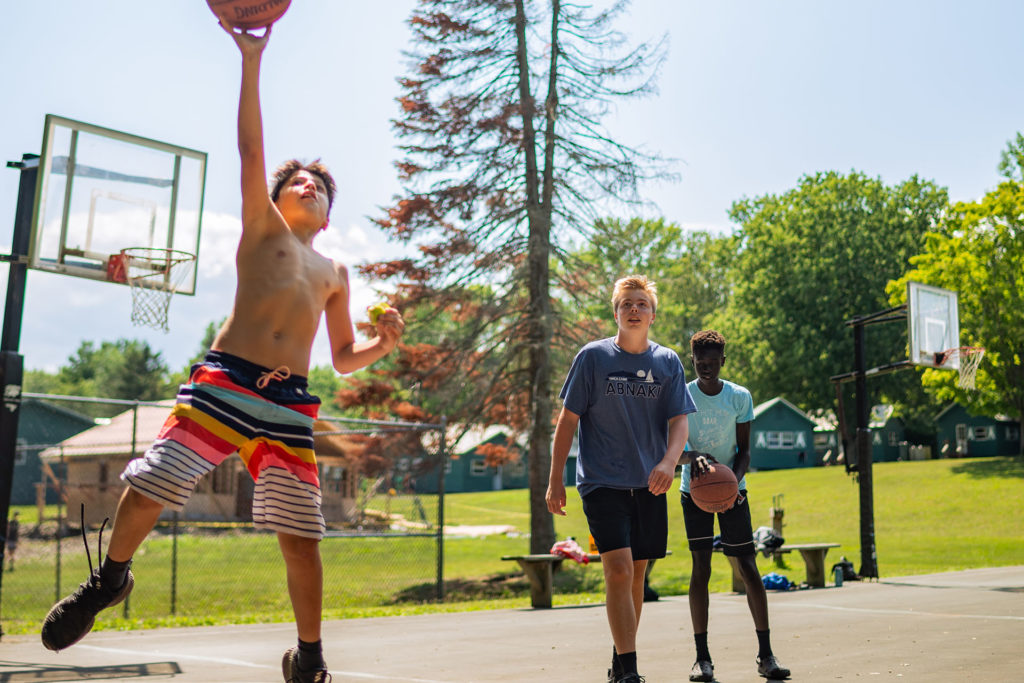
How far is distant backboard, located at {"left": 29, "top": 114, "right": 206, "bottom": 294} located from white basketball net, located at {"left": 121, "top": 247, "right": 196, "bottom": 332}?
92mm

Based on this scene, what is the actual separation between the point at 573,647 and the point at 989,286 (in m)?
42.2

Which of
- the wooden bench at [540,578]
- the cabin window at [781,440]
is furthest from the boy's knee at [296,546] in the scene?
the cabin window at [781,440]

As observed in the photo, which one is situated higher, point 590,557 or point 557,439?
point 557,439

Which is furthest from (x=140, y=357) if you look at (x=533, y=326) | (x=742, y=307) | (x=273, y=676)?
(x=273, y=676)

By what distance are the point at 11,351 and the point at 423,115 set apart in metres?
14.4

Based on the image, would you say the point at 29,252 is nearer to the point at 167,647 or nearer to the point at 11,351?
the point at 11,351

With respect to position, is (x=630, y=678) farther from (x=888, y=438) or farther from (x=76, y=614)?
(x=888, y=438)

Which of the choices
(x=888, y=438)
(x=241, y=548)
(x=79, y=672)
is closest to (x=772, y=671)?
(x=79, y=672)

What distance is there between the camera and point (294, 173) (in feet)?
15.0

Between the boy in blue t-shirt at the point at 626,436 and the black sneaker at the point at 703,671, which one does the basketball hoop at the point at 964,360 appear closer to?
the black sneaker at the point at 703,671

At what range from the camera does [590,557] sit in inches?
557

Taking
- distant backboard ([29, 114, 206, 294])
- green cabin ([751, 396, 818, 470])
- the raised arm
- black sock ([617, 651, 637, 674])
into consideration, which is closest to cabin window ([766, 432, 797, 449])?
green cabin ([751, 396, 818, 470])

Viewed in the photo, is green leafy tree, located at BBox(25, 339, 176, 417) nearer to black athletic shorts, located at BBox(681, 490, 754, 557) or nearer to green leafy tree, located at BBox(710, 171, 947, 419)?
green leafy tree, located at BBox(710, 171, 947, 419)

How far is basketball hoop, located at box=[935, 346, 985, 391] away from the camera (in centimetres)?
1953
